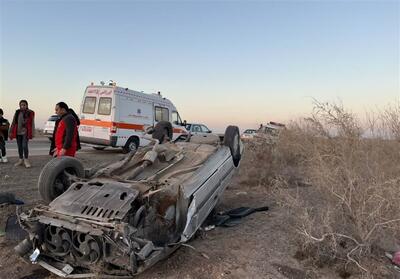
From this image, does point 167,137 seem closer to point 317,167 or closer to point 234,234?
point 234,234

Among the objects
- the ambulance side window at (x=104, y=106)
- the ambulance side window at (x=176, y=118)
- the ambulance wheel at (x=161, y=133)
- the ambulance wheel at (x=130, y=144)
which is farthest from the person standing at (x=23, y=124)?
the ambulance side window at (x=176, y=118)

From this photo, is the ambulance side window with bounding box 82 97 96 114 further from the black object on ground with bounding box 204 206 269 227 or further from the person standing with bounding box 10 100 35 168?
the black object on ground with bounding box 204 206 269 227

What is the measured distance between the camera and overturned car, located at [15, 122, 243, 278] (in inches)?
141

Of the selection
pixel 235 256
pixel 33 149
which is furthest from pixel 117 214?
pixel 33 149

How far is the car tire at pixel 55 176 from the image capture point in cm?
458

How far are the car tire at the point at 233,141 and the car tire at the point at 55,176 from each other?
7.74 ft

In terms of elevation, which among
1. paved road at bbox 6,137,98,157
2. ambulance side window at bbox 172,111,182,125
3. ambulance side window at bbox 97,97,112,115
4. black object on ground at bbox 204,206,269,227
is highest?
ambulance side window at bbox 97,97,112,115

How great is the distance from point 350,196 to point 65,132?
4.38m

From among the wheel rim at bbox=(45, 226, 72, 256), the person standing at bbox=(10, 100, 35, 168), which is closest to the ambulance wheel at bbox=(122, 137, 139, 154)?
the person standing at bbox=(10, 100, 35, 168)

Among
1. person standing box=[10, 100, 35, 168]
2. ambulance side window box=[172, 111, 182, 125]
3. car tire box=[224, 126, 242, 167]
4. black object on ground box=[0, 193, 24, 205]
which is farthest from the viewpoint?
ambulance side window box=[172, 111, 182, 125]

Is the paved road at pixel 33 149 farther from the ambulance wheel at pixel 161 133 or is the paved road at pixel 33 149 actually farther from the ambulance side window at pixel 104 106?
the ambulance wheel at pixel 161 133

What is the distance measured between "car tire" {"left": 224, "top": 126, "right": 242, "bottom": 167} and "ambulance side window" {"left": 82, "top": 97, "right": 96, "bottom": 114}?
9.04 meters

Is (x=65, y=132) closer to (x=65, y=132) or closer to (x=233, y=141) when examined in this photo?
(x=65, y=132)

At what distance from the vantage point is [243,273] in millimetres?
4062
